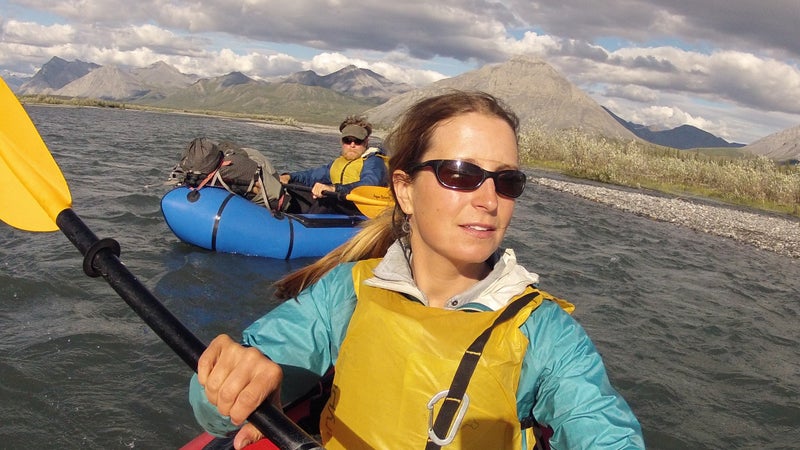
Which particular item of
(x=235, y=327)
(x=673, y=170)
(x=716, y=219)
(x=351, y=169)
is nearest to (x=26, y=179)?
(x=235, y=327)

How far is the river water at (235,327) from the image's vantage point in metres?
4.06

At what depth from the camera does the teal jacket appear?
1732 mm


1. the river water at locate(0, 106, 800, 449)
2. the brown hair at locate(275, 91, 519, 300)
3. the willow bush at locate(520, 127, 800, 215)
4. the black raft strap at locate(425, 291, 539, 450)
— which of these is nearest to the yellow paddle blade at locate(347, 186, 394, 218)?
the river water at locate(0, 106, 800, 449)

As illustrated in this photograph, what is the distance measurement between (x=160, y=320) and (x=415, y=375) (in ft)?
2.63

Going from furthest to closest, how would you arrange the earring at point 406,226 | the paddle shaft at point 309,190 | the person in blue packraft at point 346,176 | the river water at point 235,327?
the person in blue packraft at point 346,176 → the paddle shaft at point 309,190 → the river water at point 235,327 → the earring at point 406,226

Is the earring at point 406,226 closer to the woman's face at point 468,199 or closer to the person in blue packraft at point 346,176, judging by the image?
the woman's face at point 468,199

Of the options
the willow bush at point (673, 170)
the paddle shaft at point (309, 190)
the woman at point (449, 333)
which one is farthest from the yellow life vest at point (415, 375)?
the willow bush at point (673, 170)

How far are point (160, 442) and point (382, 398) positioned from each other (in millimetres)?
2426

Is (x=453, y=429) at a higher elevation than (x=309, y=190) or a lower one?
higher

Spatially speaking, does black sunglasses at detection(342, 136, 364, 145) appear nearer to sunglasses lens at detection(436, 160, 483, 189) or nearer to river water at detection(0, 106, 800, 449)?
river water at detection(0, 106, 800, 449)

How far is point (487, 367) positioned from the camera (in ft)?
5.98

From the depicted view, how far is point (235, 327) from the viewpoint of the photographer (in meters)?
5.62

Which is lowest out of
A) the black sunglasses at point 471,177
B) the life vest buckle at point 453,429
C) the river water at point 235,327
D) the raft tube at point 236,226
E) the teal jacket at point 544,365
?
the river water at point 235,327

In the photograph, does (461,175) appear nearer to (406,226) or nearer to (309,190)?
(406,226)
